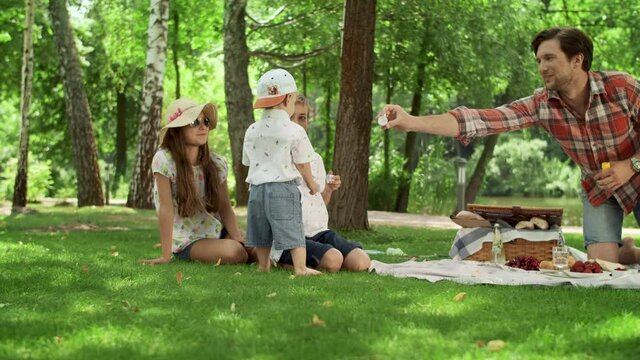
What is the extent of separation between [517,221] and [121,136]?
94.0ft

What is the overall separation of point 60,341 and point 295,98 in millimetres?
3410


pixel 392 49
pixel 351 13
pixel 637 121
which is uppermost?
pixel 392 49

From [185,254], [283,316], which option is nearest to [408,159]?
[185,254]

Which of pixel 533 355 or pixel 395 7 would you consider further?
pixel 395 7

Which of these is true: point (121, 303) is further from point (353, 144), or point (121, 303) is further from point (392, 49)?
point (392, 49)

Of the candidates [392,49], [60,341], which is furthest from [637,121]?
[392,49]

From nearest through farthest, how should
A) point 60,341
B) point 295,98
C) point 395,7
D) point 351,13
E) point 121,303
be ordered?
point 60,341 → point 121,303 → point 295,98 → point 351,13 → point 395,7

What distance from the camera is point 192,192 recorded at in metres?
7.41

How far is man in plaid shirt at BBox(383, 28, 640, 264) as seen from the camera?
6816 millimetres

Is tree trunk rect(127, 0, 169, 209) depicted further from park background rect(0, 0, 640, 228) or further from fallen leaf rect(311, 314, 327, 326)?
fallen leaf rect(311, 314, 327, 326)

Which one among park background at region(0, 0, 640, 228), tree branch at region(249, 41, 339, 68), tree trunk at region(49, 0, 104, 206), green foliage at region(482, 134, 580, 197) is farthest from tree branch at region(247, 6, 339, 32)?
green foliage at region(482, 134, 580, 197)

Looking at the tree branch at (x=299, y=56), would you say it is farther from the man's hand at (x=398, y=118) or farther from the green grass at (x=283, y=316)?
the man's hand at (x=398, y=118)

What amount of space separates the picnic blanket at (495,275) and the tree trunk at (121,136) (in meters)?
27.5

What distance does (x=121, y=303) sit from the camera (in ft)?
17.2
